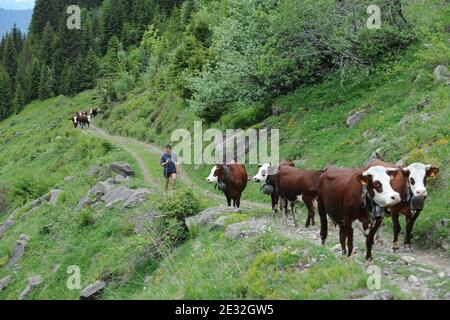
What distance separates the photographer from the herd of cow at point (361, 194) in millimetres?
10117

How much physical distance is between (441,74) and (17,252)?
65.3ft

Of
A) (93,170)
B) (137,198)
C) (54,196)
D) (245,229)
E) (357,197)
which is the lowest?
(54,196)

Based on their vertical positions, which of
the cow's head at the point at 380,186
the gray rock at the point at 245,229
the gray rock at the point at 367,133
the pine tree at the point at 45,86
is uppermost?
the pine tree at the point at 45,86

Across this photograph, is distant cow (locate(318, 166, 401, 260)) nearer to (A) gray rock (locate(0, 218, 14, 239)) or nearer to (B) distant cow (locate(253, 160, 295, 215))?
(B) distant cow (locate(253, 160, 295, 215))

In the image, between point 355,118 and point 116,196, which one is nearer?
point 116,196

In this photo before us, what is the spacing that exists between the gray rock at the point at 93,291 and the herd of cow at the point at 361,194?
5889mm

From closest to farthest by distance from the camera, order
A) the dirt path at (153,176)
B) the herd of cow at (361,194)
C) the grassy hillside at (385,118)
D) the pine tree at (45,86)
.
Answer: the herd of cow at (361,194) < the grassy hillside at (385,118) < the dirt path at (153,176) < the pine tree at (45,86)

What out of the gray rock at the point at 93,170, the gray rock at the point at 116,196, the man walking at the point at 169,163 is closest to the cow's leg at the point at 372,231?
the man walking at the point at 169,163

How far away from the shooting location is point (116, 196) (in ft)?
78.5

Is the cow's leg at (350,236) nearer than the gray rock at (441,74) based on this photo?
Yes

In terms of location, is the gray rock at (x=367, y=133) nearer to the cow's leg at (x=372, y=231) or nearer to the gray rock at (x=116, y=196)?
the gray rock at (x=116, y=196)

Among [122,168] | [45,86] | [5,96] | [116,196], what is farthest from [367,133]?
[5,96]

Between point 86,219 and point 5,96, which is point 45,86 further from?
point 86,219

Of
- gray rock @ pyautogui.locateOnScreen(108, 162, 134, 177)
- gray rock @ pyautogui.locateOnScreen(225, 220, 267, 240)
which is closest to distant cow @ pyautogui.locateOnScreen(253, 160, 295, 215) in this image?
gray rock @ pyautogui.locateOnScreen(225, 220, 267, 240)
